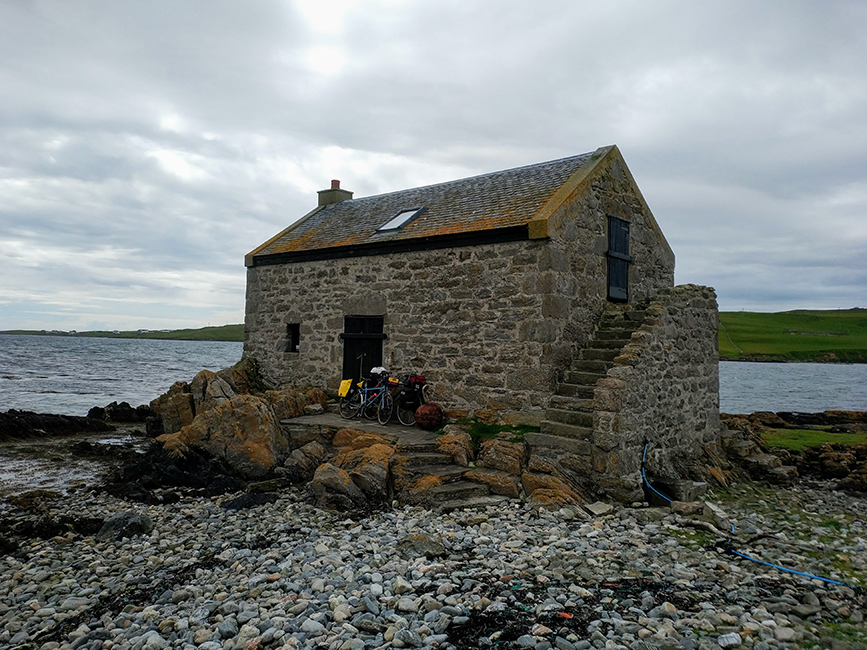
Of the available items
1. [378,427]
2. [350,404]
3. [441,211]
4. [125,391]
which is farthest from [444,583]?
[125,391]

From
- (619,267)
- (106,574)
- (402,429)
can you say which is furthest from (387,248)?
(106,574)

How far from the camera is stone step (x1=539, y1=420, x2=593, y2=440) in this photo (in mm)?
9391

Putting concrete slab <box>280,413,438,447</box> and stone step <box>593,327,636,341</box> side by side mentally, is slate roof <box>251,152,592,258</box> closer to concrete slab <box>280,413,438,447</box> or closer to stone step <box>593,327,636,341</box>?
stone step <box>593,327,636,341</box>

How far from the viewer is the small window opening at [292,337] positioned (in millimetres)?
15773

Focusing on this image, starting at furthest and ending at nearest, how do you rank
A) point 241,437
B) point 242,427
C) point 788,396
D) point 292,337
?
point 788,396, point 292,337, point 242,427, point 241,437

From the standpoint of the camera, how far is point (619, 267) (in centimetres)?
1284

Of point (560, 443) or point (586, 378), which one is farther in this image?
point (586, 378)

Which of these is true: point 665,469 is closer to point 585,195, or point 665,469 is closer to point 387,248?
point 585,195

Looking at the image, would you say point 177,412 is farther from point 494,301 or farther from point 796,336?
point 796,336

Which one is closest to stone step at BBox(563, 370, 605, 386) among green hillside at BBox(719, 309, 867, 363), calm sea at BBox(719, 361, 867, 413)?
calm sea at BBox(719, 361, 867, 413)

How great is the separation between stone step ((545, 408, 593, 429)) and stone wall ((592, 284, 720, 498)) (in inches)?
17.9

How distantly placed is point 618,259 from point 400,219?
5396mm

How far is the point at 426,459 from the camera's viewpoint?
999 cm

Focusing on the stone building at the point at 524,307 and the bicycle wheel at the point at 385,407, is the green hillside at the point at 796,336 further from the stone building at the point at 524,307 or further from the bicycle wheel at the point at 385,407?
the bicycle wheel at the point at 385,407
